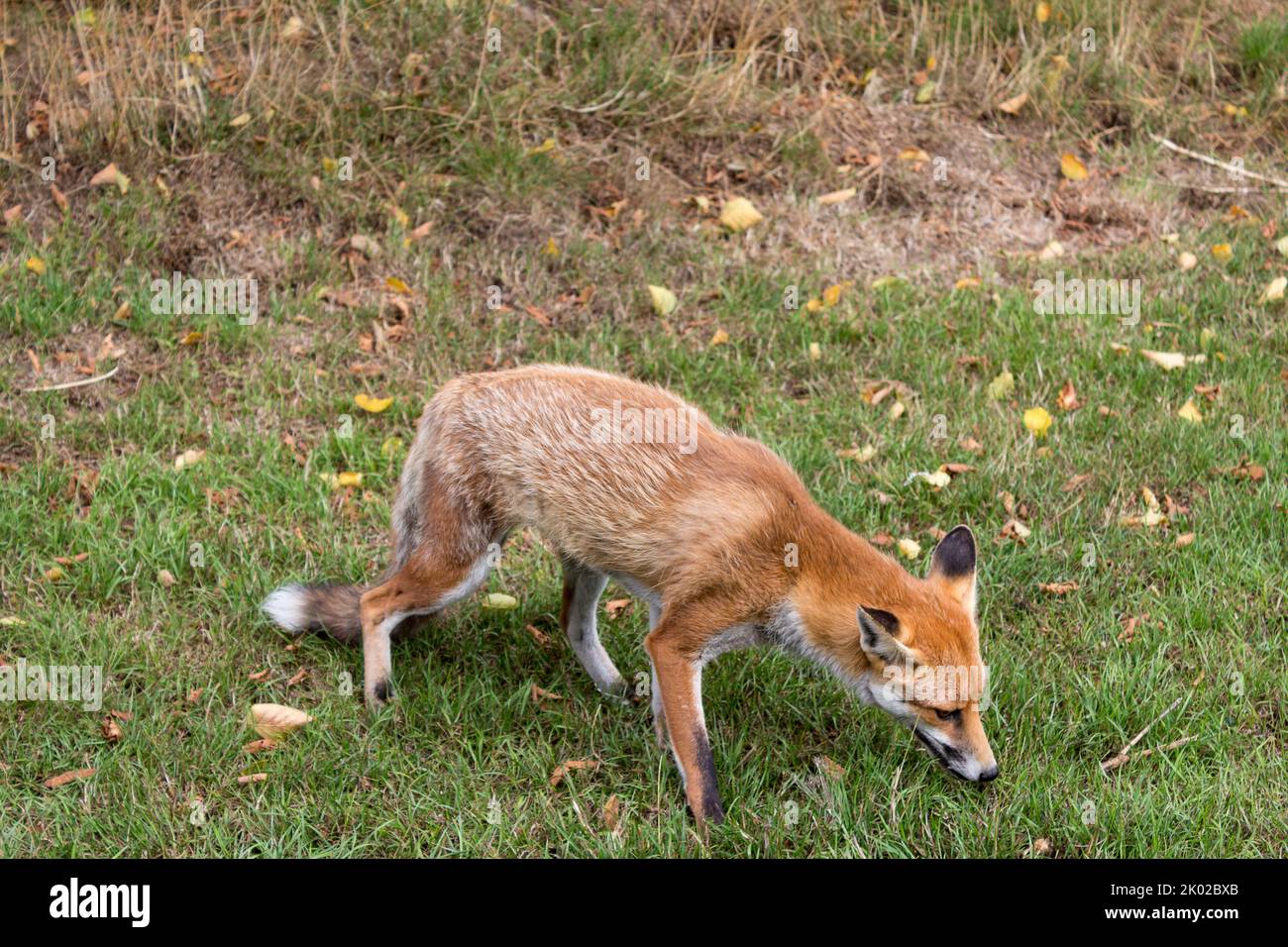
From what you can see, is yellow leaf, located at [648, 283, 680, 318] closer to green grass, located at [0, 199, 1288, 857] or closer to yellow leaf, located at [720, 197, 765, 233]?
green grass, located at [0, 199, 1288, 857]

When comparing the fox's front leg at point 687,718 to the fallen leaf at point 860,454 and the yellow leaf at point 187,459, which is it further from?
the yellow leaf at point 187,459

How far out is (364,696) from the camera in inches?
214

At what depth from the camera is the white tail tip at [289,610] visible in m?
5.68

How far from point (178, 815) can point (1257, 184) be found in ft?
29.8

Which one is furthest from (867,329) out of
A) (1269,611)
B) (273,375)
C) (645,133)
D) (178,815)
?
(178,815)

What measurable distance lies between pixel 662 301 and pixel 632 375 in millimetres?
716

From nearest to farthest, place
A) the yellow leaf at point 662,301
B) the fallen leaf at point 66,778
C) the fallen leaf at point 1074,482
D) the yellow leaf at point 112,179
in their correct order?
the fallen leaf at point 66,778
the fallen leaf at point 1074,482
the yellow leaf at point 662,301
the yellow leaf at point 112,179

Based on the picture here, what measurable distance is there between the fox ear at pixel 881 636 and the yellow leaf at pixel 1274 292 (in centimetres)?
518

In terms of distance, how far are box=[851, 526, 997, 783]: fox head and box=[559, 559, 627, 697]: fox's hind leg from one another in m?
1.31

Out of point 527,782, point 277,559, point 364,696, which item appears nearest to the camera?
point 527,782

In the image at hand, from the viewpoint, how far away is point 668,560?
499cm

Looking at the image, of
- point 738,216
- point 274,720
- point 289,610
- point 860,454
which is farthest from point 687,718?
point 738,216

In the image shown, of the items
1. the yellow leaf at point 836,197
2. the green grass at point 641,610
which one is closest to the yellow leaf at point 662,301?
the green grass at point 641,610

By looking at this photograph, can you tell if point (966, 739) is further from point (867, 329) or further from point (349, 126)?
point (349, 126)
